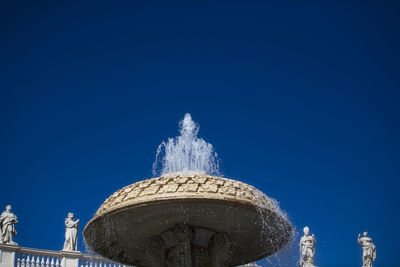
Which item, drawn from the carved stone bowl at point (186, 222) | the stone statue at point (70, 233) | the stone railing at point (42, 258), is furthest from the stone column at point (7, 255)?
the carved stone bowl at point (186, 222)

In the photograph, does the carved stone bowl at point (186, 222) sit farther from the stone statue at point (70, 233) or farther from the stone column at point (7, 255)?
the stone statue at point (70, 233)

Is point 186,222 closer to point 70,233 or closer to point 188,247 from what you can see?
point 188,247

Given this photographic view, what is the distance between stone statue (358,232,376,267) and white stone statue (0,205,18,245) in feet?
48.6

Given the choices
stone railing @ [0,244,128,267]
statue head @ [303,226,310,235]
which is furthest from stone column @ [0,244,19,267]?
statue head @ [303,226,310,235]

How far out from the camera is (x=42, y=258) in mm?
17141

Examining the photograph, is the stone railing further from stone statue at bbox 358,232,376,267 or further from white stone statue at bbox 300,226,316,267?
stone statue at bbox 358,232,376,267

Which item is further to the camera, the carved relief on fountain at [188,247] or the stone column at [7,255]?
the stone column at [7,255]

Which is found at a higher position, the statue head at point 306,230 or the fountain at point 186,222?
the statue head at point 306,230

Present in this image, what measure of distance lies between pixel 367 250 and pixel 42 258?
558 inches

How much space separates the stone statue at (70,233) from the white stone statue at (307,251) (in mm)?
9470

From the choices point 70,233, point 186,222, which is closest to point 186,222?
point 186,222

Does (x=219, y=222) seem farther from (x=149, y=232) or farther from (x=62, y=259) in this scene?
(x=62, y=259)

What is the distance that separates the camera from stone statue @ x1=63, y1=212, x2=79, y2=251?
18.1 meters

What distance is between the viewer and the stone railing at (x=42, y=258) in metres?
16.4
